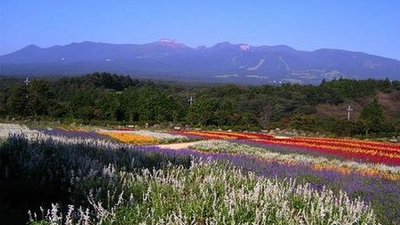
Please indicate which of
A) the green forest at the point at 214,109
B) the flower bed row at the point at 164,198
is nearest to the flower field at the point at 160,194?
the flower bed row at the point at 164,198

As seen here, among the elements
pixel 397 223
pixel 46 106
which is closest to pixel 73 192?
pixel 397 223

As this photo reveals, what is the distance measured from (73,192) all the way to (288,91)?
289 ft

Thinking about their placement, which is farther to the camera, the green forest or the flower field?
the green forest

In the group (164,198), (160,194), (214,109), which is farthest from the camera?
(214,109)

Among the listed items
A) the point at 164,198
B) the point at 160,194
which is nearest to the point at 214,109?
the point at 164,198

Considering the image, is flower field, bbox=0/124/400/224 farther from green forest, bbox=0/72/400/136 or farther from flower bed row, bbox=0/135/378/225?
green forest, bbox=0/72/400/136

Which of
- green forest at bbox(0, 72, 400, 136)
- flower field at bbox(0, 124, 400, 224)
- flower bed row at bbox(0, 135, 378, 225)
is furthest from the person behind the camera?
green forest at bbox(0, 72, 400, 136)

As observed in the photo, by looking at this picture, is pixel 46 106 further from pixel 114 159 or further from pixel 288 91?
pixel 114 159

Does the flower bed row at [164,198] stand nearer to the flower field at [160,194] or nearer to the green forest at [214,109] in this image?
the flower field at [160,194]

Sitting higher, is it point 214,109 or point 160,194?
point 160,194

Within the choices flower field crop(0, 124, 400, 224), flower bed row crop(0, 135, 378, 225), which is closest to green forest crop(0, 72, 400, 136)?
flower field crop(0, 124, 400, 224)

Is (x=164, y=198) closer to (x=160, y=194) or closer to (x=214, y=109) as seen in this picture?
(x=160, y=194)

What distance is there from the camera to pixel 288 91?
306ft

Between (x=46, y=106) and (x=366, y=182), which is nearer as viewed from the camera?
(x=366, y=182)
